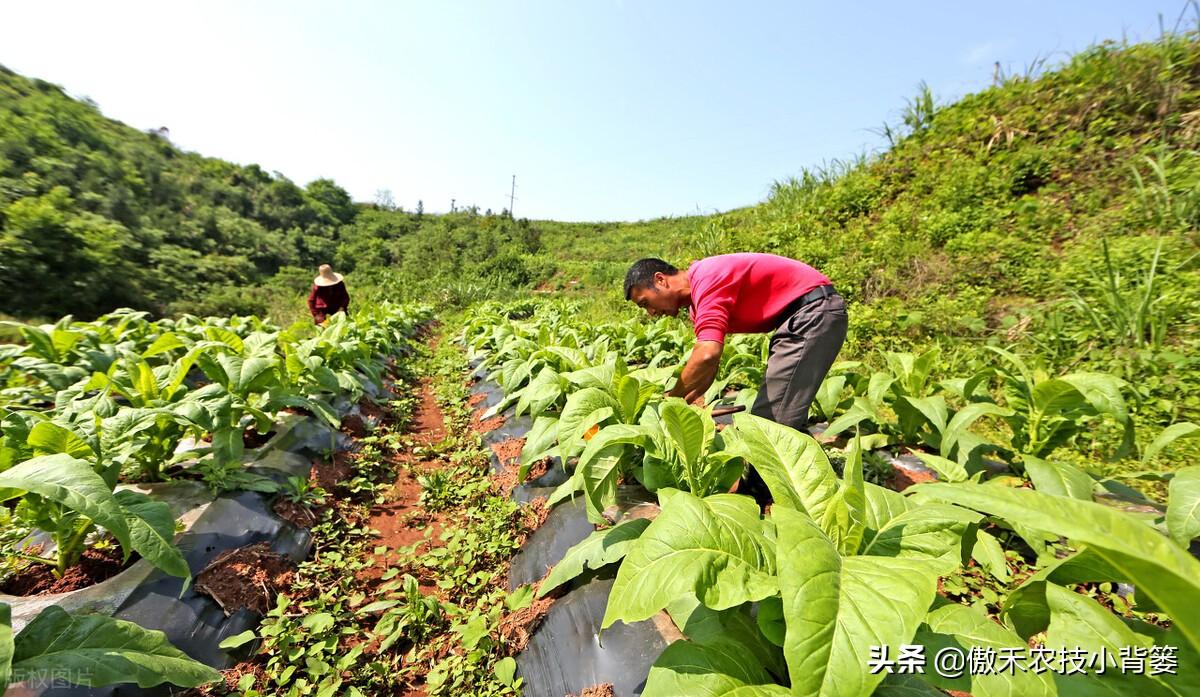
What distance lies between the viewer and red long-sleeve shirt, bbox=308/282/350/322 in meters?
7.21

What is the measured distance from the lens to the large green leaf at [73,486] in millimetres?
1198

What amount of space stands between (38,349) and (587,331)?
4820 mm

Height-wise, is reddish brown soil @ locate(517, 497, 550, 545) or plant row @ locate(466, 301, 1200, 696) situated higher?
plant row @ locate(466, 301, 1200, 696)

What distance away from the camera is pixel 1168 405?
10.1 feet

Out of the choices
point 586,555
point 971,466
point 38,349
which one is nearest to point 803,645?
point 586,555

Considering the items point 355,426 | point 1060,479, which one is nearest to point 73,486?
point 355,426

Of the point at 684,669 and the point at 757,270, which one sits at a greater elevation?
the point at 757,270

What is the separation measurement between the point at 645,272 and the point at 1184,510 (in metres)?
2.28

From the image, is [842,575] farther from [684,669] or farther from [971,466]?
[971,466]

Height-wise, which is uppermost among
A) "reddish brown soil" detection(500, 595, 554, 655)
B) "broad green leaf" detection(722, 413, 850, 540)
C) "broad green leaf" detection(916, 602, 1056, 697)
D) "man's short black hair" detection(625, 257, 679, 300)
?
"man's short black hair" detection(625, 257, 679, 300)

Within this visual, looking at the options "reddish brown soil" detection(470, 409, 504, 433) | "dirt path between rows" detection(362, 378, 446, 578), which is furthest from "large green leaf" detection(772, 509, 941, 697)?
"reddish brown soil" detection(470, 409, 504, 433)

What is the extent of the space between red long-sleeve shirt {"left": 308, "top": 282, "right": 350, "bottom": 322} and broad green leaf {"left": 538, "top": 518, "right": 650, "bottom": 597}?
6.98 metres

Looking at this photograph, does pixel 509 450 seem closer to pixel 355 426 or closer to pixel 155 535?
pixel 355 426

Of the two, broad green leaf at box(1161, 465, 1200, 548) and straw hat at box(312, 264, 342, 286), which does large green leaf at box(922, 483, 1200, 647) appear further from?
straw hat at box(312, 264, 342, 286)
